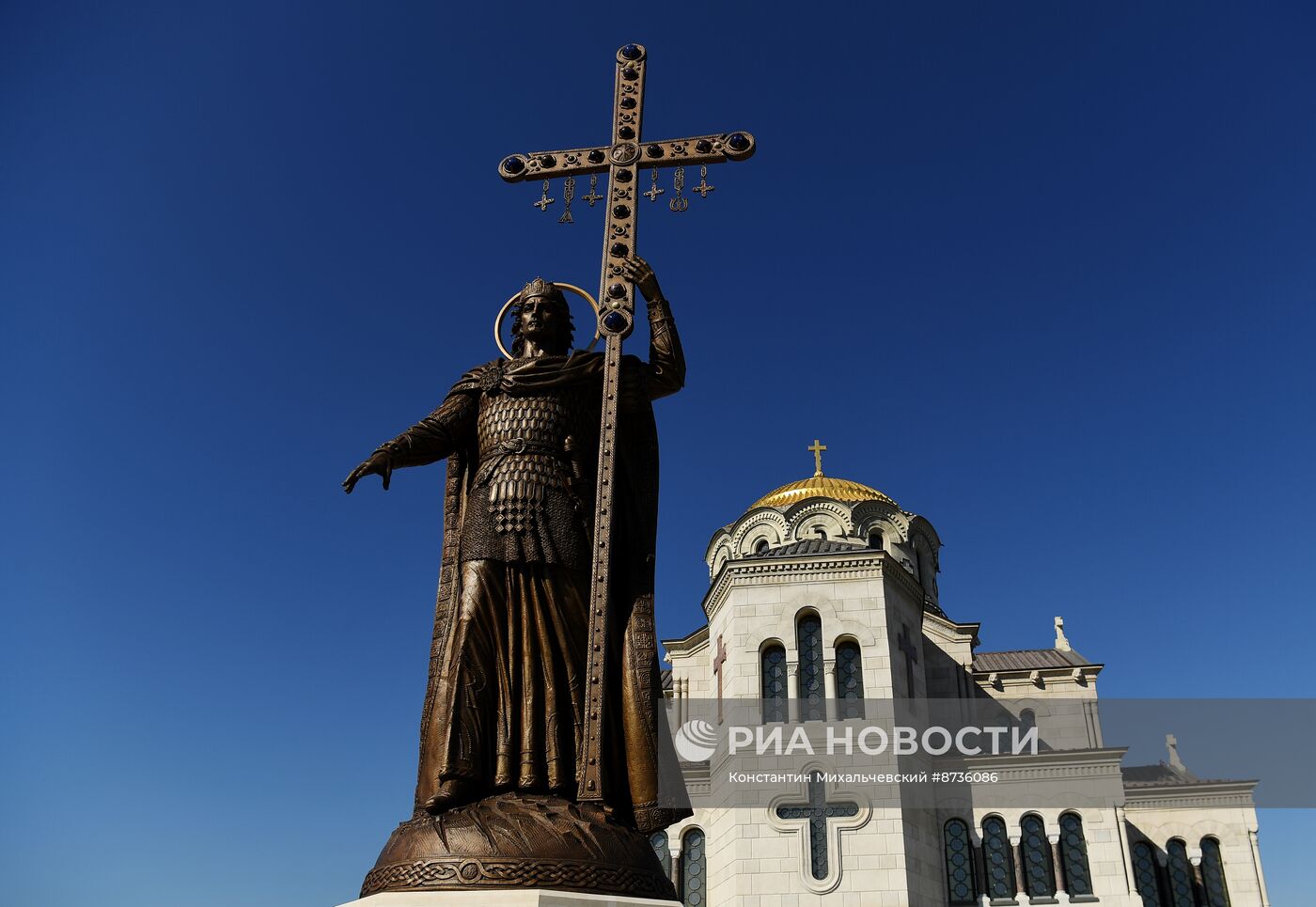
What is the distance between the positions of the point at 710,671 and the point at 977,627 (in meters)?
7.60

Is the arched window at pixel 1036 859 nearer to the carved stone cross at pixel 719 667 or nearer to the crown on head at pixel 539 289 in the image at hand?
the carved stone cross at pixel 719 667

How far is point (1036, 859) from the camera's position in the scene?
22.2m

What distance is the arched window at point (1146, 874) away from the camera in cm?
2439

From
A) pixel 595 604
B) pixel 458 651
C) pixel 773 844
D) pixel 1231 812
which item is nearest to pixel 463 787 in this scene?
pixel 458 651

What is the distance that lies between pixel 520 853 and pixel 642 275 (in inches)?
125

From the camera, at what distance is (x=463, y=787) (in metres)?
5.09

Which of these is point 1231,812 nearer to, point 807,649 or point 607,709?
point 807,649

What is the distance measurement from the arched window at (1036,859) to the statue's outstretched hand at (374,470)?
67.3 ft

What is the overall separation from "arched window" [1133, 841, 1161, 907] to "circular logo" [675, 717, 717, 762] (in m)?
10.6

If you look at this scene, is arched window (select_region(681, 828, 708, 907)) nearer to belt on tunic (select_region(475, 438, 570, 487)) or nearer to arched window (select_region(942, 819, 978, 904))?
arched window (select_region(942, 819, 978, 904))

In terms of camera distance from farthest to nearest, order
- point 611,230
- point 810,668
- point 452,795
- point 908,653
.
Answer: point 908,653 < point 810,668 < point 611,230 < point 452,795

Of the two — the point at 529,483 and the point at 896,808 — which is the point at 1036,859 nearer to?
the point at 896,808

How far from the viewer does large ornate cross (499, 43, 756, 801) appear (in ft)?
17.0

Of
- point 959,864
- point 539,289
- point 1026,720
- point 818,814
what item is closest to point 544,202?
point 539,289
